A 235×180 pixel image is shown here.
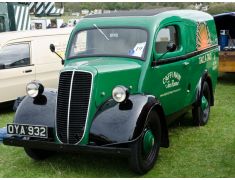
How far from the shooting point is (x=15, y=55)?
9.12 m

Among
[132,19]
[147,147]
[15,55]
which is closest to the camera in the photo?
[147,147]

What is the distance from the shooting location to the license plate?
5.32 metres

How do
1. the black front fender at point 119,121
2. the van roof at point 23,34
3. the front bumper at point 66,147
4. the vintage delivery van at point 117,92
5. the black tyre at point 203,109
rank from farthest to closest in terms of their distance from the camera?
the van roof at point 23,34, the black tyre at point 203,109, the vintage delivery van at point 117,92, the black front fender at point 119,121, the front bumper at point 66,147

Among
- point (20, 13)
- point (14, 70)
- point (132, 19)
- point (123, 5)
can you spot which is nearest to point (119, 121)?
point (132, 19)

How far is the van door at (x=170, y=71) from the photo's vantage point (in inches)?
244

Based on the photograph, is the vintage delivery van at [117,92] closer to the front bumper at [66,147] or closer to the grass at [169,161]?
the front bumper at [66,147]

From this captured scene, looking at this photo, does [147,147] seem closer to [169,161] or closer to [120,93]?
[169,161]

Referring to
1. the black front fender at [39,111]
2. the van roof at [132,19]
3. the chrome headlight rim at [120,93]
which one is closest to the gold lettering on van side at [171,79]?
the van roof at [132,19]

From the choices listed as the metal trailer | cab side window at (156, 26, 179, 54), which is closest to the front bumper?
cab side window at (156, 26, 179, 54)

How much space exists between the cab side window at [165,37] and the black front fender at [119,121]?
4.21ft

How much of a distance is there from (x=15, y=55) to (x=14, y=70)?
13.9 inches

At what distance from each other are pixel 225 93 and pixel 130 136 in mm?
6472

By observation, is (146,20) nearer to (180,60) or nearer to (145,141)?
(180,60)

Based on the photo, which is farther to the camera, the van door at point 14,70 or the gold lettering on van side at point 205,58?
the van door at point 14,70
